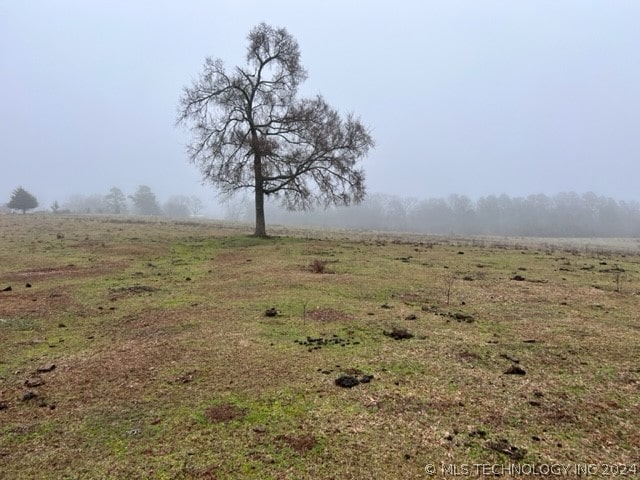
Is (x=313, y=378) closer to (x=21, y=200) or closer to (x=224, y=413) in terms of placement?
(x=224, y=413)

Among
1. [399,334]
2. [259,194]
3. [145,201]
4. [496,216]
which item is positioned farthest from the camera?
[496,216]

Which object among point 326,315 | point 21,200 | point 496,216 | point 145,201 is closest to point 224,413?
point 326,315

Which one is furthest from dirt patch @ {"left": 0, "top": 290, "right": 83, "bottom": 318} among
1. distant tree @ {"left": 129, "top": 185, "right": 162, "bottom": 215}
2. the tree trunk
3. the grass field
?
distant tree @ {"left": 129, "top": 185, "right": 162, "bottom": 215}

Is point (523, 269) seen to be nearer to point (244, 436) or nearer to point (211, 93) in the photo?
point (244, 436)

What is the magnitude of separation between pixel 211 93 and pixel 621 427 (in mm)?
26493

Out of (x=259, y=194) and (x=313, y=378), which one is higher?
(x=259, y=194)

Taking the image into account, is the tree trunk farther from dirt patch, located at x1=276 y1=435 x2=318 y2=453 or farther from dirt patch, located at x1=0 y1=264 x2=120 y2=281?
dirt patch, located at x1=276 y1=435 x2=318 y2=453

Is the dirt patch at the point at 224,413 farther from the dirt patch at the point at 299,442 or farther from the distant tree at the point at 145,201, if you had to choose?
the distant tree at the point at 145,201

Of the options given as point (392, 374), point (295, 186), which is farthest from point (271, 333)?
point (295, 186)

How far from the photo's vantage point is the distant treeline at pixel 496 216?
11688 centimetres

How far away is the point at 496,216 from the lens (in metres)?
134

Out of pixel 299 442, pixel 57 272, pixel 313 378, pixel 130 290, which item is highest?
pixel 57 272

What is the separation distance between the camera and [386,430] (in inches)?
179

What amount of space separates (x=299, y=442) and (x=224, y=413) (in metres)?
1.09
